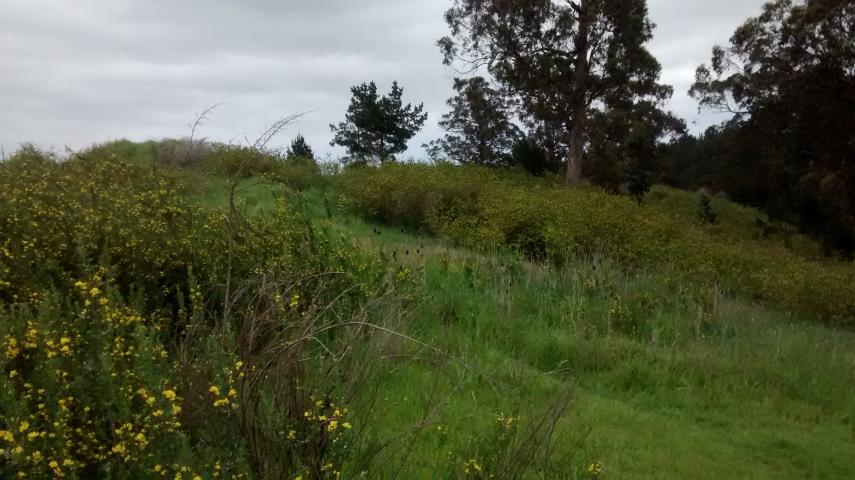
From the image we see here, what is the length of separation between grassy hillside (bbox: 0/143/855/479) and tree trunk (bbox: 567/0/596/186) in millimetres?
13668

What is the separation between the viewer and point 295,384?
9.55ft

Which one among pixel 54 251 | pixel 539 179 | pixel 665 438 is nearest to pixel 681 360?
pixel 665 438

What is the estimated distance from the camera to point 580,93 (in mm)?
23594

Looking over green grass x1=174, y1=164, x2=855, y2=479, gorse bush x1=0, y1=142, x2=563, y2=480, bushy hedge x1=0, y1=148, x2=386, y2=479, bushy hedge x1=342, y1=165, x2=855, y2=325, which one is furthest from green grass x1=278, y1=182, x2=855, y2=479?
bushy hedge x1=342, y1=165, x2=855, y2=325

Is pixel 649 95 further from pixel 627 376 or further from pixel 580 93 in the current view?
pixel 627 376

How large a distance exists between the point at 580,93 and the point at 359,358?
70.9 feet

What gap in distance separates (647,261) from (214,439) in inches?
395

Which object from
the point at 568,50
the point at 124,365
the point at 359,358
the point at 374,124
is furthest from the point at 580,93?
the point at 124,365

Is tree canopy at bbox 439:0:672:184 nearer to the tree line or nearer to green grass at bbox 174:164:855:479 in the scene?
the tree line

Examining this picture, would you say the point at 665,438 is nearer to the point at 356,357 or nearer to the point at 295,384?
the point at 356,357

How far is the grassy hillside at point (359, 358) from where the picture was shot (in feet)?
8.77

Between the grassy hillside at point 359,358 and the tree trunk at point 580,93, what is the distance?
44.8ft

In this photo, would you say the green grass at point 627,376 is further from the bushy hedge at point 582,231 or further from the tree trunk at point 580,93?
the tree trunk at point 580,93

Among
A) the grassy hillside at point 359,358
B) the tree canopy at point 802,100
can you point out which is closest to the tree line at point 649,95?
the tree canopy at point 802,100
